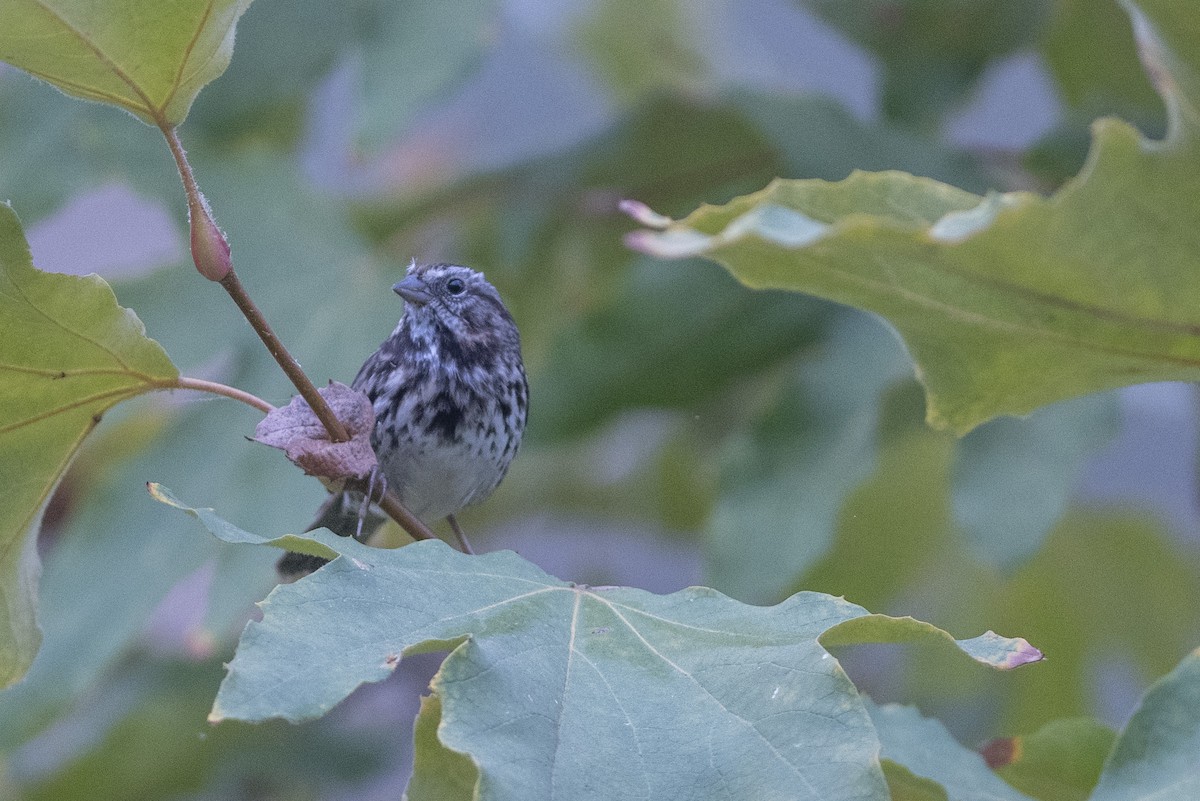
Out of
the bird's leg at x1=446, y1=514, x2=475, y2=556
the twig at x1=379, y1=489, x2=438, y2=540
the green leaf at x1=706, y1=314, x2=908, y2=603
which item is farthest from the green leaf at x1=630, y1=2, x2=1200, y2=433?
the green leaf at x1=706, y1=314, x2=908, y2=603

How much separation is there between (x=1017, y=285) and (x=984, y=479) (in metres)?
1.51

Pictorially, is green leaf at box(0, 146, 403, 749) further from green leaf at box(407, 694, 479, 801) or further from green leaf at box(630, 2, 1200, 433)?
green leaf at box(630, 2, 1200, 433)

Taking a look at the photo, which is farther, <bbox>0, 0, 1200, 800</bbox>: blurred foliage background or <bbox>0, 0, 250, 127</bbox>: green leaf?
<bbox>0, 0, 1200, 800</bbox>: blurred foliage background

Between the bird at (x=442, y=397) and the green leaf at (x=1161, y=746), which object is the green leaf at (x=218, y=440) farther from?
the green leaf at (x=1161, y=746)

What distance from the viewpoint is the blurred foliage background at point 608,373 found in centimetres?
295

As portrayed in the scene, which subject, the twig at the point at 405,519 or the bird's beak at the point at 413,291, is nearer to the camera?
the twig at the point at 405,519

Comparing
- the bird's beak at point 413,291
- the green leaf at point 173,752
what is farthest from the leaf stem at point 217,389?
the green leaf at point 173,752

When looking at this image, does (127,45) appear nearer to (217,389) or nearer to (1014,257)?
(217,389)

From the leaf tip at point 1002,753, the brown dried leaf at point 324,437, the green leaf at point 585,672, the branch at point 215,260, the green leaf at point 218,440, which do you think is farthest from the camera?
the green leaf at point 218,440

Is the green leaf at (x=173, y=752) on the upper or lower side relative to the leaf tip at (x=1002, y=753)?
lower

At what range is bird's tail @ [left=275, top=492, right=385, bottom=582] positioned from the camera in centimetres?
247

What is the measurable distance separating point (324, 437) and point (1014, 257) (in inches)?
29.5

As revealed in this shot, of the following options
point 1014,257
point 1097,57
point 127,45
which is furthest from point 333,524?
point 1097,57

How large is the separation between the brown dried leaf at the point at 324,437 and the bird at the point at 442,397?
1109mm
